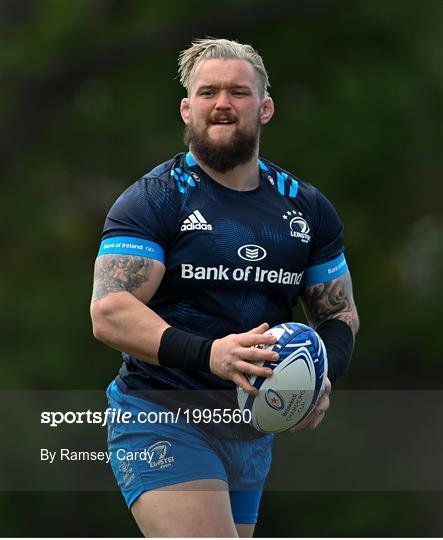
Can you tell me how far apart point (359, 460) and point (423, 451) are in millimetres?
1005

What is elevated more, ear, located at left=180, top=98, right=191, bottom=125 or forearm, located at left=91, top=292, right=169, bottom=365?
ear, located at left=180, top=98, right=191, bottom=125

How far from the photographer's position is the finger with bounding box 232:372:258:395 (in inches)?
266

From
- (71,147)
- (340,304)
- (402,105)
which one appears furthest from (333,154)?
(340,304)

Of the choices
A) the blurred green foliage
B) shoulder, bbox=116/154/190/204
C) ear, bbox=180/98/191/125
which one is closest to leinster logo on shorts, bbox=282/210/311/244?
shoulder, bbox=116/154/190/204

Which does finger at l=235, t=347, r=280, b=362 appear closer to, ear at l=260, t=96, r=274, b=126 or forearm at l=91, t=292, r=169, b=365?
forearm at l=91, t=292, r=169, b=365

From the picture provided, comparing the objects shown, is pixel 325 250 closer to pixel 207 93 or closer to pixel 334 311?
pixel 334 311

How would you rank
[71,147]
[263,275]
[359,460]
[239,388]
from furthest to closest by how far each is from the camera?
[71,147] → [359,460] → [263,275] → [239,388]

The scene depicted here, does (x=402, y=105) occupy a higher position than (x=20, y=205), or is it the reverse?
(x=402, y=105)

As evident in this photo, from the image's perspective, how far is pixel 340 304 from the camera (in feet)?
25.6

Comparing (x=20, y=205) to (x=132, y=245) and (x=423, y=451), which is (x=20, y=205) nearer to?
(x=423, y=451)

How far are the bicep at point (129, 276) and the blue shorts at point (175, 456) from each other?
59 cm

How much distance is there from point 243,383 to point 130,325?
0.64 meters

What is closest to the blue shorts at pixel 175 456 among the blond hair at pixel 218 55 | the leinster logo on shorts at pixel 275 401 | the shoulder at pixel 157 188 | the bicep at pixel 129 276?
the leinster logo on shorts at pixel 275 401

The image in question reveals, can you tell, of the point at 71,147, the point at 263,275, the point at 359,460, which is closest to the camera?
the point at 263,275
